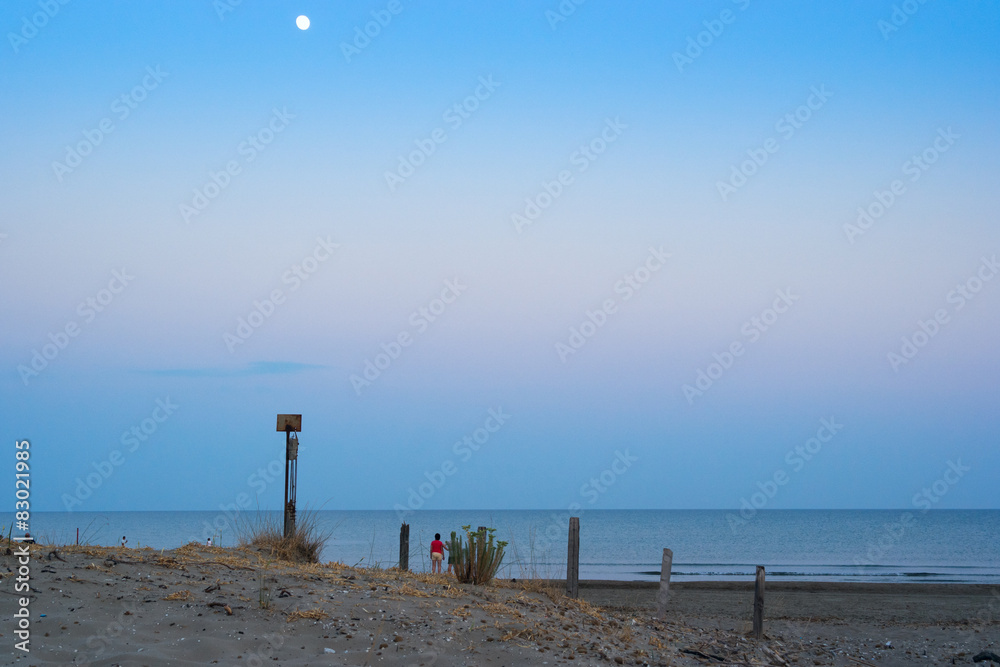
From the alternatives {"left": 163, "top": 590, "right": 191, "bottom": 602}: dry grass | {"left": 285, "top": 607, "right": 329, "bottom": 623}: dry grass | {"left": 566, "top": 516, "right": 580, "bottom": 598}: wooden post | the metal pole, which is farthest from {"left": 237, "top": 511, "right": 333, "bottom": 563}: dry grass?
{"left": 285, "top": 607, "right": 329, "bottom": 623}: dry grass

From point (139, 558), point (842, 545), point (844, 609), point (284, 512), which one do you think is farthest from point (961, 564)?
point (139, 558)

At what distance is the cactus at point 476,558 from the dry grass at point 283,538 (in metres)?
2.75

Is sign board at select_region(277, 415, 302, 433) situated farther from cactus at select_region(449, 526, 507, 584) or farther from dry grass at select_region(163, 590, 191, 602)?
dry grass at select_region(163, 590, 191, 602)

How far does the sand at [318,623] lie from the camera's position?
8273mm

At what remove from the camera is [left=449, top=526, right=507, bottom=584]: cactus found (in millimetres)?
12594

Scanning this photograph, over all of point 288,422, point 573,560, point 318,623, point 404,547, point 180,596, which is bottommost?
point 404,547

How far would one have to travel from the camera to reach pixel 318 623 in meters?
9.38

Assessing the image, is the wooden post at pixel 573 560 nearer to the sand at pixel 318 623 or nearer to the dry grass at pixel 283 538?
the sand at pixel 318 623

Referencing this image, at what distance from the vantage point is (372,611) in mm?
9969

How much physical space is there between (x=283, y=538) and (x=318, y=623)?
18.4ft

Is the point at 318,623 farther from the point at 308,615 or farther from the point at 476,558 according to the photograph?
the point at 476,558

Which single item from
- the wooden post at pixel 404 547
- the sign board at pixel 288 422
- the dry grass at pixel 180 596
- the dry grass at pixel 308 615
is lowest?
the wooden post at pixel 404 547

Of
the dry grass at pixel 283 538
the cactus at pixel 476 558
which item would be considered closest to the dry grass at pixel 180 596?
the dry grass at pixel 283 538

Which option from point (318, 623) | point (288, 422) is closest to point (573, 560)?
point (318, 623)
